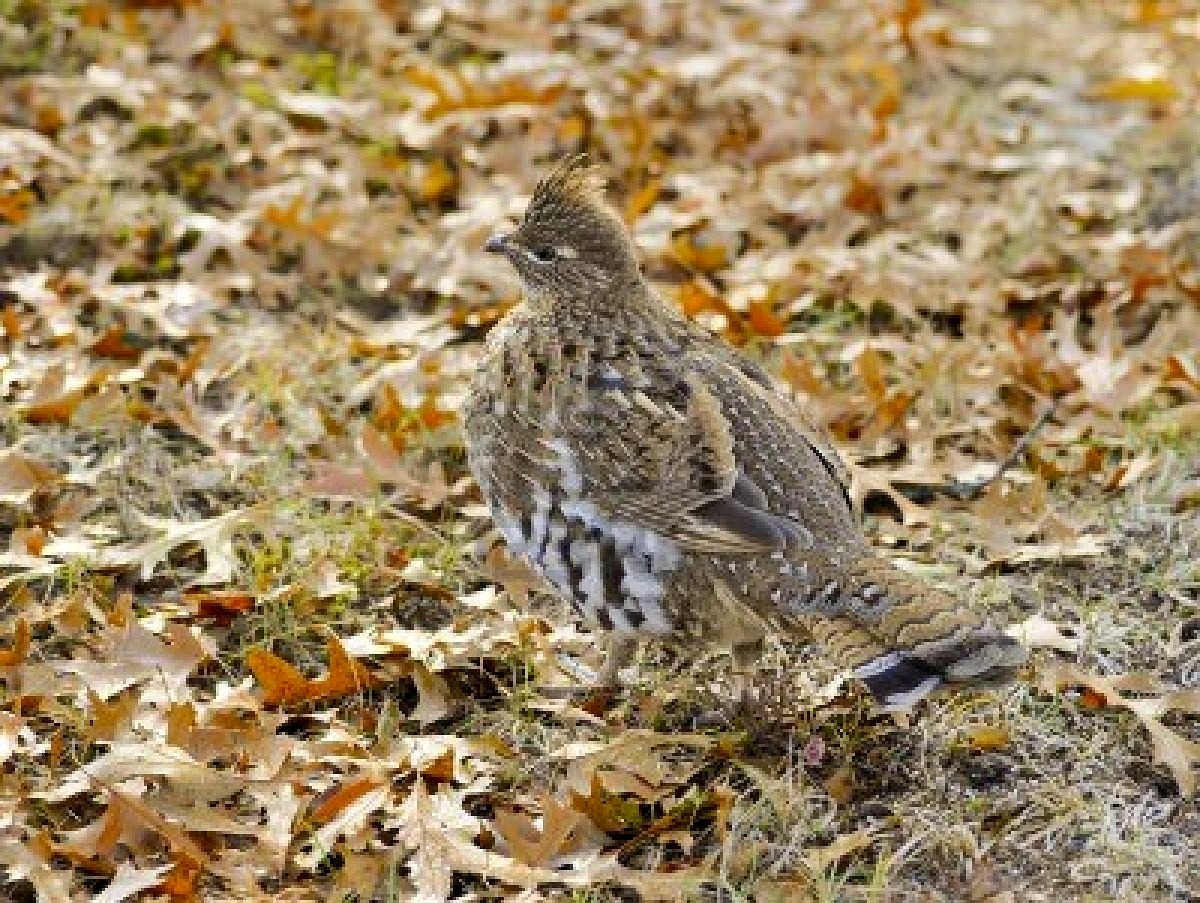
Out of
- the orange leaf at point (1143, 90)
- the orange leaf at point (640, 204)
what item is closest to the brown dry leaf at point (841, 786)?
the orange leaf at point (640, 204)

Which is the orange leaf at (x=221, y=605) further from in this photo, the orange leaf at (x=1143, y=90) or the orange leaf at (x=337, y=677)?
the orange leaf at (x=1143, y=90)

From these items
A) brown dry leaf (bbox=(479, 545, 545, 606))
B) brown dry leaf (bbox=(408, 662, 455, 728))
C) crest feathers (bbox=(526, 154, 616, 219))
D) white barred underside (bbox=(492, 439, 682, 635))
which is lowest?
brown dry leaf (bbox=(479, 545, 545, 606))

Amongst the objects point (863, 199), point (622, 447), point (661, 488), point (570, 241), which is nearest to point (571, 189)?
point (570, 241)

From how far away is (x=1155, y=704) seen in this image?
4.39 m

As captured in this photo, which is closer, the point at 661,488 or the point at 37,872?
the point at 37,872

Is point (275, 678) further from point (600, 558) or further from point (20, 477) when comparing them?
point (20, 477)

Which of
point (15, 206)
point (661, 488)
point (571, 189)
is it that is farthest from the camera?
point (15, 206)

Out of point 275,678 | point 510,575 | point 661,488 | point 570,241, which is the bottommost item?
point 510,575

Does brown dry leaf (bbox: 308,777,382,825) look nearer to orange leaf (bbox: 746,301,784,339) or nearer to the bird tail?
the bird tail

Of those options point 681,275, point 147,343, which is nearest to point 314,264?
point 147,343

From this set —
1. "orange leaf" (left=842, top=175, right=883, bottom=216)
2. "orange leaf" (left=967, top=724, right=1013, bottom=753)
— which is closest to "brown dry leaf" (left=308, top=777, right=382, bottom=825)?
"orange leaf" (left=967, top=724, right=1013, bottom=753)

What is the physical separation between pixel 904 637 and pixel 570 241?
4.40 ft

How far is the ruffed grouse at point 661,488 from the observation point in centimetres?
425

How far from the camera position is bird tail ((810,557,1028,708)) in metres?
3.95
